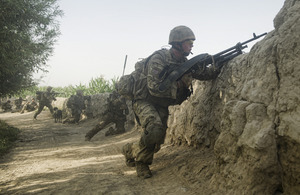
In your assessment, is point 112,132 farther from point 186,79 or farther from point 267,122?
point 267,122

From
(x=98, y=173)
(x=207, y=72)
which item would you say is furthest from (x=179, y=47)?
(x=98, y=173)

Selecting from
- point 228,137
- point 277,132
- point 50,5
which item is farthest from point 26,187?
point 50,5

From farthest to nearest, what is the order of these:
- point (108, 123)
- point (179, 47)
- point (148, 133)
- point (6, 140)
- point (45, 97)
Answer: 1. point (45, 97)
2. point (108, 123)
3. point (6, 140)
4. point (179, 47)
5. point (148, 133)

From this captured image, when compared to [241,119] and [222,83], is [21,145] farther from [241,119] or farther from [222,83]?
[241,119]

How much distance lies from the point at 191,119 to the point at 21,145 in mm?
5789

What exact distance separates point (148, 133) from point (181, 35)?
5.80 ft

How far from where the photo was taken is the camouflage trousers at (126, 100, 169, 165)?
13.0 ft

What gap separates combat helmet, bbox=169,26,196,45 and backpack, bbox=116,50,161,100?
1.68 ft

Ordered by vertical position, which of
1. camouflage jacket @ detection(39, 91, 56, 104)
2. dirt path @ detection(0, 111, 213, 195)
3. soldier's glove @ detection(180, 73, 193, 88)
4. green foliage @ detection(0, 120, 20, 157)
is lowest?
dirt path @ detection(0, 111, 213, 195)

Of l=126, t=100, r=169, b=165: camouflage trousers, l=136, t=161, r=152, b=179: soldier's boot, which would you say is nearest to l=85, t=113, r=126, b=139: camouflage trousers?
l=126, t=100, r=169, b=165: camouflage trousers

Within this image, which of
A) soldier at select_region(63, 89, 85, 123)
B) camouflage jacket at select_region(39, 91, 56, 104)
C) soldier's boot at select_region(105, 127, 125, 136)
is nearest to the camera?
soldier's boot at select_region(105, 127, 125, 136)

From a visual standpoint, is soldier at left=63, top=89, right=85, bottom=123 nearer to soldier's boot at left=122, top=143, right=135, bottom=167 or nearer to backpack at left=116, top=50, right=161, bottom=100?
backpack at left=116, top=50, right=161, bottom=100

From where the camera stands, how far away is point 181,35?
4297 mm

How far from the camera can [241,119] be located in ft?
9.27
